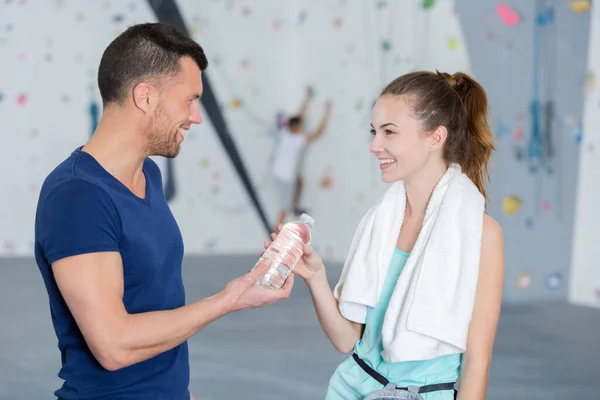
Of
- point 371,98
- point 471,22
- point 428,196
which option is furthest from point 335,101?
point 428,196

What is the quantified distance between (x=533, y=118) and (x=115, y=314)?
417 cm

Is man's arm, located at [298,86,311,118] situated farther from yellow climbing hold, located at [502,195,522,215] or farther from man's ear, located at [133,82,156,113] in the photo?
man's ear, located at [133,82,156,113]

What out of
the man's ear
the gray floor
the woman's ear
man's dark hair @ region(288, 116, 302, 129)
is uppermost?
man's dark hair @ region(288, 116, 302, 129)

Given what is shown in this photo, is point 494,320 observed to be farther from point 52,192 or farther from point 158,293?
point 52,192

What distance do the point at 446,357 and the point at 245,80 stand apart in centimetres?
640

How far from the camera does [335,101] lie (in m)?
7.13

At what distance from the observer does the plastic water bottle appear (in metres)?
1.57

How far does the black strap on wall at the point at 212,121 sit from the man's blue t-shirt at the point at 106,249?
234 inches

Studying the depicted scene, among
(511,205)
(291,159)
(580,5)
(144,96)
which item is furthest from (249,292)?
(291,159)

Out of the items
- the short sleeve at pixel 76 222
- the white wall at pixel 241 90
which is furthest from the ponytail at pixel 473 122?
the white wall at pixel 241 90

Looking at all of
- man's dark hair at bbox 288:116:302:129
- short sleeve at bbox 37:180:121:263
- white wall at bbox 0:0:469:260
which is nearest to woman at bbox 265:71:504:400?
short sleeve at bbox 37:180:121:263

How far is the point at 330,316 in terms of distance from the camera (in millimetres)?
1781

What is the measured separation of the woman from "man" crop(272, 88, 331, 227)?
567 cm

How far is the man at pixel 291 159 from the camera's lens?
7621 millimetres
